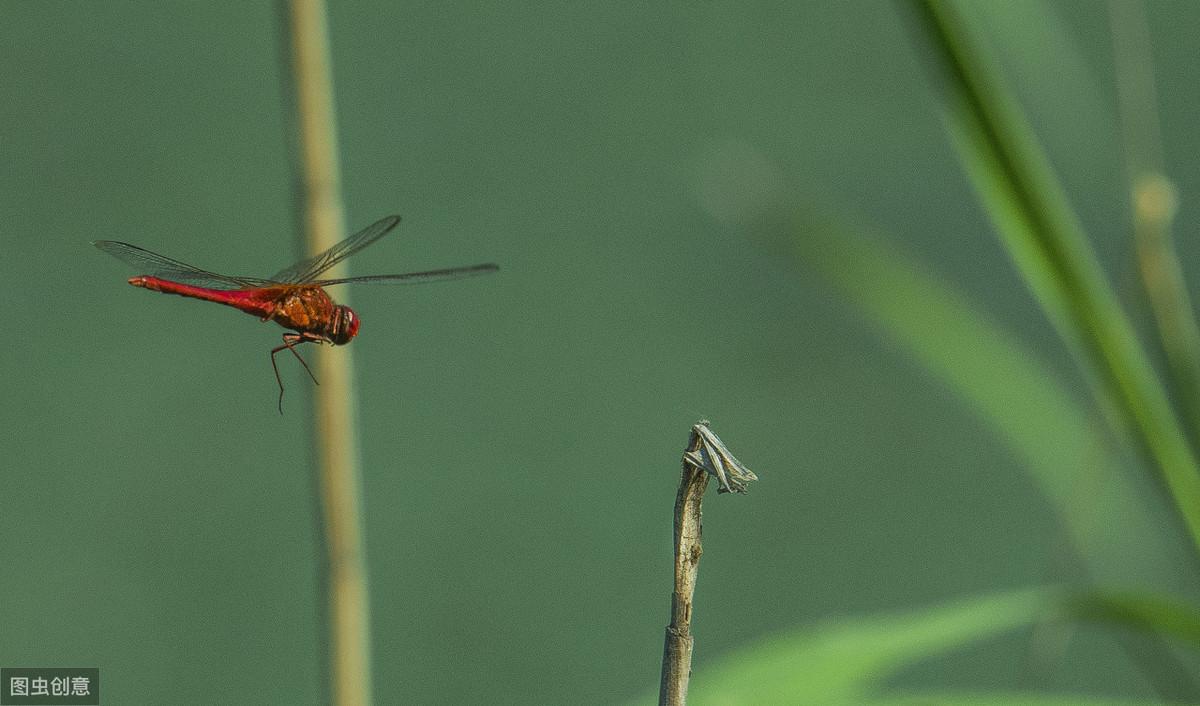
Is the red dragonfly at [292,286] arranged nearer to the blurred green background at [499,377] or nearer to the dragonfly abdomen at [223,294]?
the dragonfly abdomen at [223,294]

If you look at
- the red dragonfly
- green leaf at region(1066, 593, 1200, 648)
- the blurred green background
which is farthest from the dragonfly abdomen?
the blurred green background

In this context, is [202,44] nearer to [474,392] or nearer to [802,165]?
[474,392]

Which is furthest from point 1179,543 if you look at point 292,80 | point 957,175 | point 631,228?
point 292,80

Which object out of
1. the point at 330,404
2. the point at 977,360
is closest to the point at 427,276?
the point at 330,404

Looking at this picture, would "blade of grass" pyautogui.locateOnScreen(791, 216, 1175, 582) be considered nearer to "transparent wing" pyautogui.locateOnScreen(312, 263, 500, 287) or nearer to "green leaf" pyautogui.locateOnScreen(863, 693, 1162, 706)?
"green leaf" pyautogui.locateOnScreen(863, 693, 1162, 706)

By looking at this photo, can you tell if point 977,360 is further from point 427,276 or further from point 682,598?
point 682,598

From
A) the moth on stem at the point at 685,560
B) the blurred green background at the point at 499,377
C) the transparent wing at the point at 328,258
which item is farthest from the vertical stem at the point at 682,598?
the blurred green background at the point at 499,377

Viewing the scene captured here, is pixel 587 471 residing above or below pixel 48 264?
below
